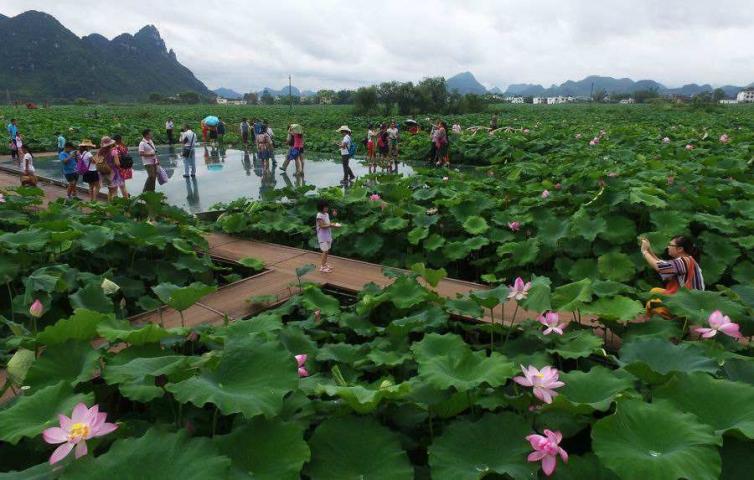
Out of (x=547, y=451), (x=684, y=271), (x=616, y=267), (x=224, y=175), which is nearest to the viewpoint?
(x=547, y=451)

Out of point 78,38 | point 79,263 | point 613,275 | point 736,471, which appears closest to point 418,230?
point 613,275

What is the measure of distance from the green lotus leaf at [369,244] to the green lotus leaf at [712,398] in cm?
419

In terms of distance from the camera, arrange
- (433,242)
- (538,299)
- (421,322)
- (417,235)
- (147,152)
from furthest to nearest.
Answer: (147,152)
(417,235)
(433,242)
(421,322)
(538,299)

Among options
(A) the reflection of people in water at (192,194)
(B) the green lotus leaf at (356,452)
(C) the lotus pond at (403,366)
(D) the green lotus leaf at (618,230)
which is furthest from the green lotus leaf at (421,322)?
(A) the reflection of people in water at (192,194)

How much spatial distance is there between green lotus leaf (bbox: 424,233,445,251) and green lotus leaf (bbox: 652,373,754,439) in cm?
376

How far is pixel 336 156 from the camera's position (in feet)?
55.9

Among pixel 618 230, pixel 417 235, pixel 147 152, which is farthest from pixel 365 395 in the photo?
pixel 147 152

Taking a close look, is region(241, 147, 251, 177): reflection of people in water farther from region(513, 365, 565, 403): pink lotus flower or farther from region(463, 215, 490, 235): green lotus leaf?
region(513, 365, 565, 403): pink lotus flower

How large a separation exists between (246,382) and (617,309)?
231 centimetres

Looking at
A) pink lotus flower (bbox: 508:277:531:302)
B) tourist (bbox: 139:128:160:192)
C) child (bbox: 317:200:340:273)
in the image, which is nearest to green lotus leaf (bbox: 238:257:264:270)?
child (bbox: 317:200:340:273)

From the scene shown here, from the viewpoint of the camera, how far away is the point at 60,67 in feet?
335

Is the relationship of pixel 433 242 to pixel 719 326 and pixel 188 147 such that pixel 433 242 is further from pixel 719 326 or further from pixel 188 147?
pixel 188 147

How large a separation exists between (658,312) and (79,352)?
11.2 ft

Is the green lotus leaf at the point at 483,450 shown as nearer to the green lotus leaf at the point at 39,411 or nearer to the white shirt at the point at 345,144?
the green lotus leaf at the point at 39,411
